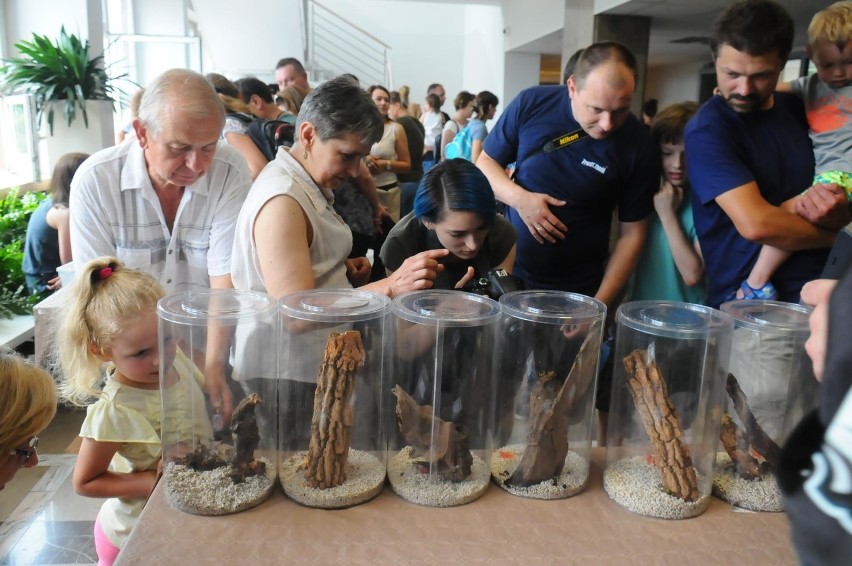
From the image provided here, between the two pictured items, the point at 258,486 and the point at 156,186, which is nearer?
the point at 258,486

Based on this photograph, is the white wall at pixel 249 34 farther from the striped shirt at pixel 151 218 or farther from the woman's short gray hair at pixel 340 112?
the woman's short gray hair at pixel 340 112

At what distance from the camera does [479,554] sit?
40.2 inches

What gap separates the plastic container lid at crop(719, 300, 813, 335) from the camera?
3.73 ft

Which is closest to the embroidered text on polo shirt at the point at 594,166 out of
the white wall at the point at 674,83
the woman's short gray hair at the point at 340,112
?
the woman's short gray hair at the point at 340,112

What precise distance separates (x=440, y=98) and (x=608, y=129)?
5654 mm

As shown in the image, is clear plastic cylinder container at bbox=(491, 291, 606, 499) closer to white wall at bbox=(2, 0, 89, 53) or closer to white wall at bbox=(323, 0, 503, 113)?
white wall at bbox=(2, 0, 89, 53)

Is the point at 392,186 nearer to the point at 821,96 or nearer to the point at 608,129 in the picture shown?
the point at 608,129

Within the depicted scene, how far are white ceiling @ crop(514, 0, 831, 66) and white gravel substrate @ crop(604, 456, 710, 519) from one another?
4.82 m

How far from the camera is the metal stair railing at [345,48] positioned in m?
11.2

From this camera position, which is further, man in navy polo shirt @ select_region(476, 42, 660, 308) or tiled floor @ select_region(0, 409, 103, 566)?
tiled floor @ select_region(0, 409, 103, 566)

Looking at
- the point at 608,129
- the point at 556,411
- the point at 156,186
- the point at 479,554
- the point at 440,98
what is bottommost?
the point at 479,554

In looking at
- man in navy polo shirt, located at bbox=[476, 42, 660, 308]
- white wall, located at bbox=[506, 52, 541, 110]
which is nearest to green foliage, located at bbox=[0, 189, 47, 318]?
man in navy polo shirt, located at bbox=[476, 42, 660, 308]

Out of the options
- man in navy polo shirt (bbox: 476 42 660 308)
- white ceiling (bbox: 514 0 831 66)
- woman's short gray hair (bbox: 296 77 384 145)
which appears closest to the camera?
woman's short gray hair (bbox: 296 77 384 145)

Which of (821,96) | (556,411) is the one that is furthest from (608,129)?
(556,411)
